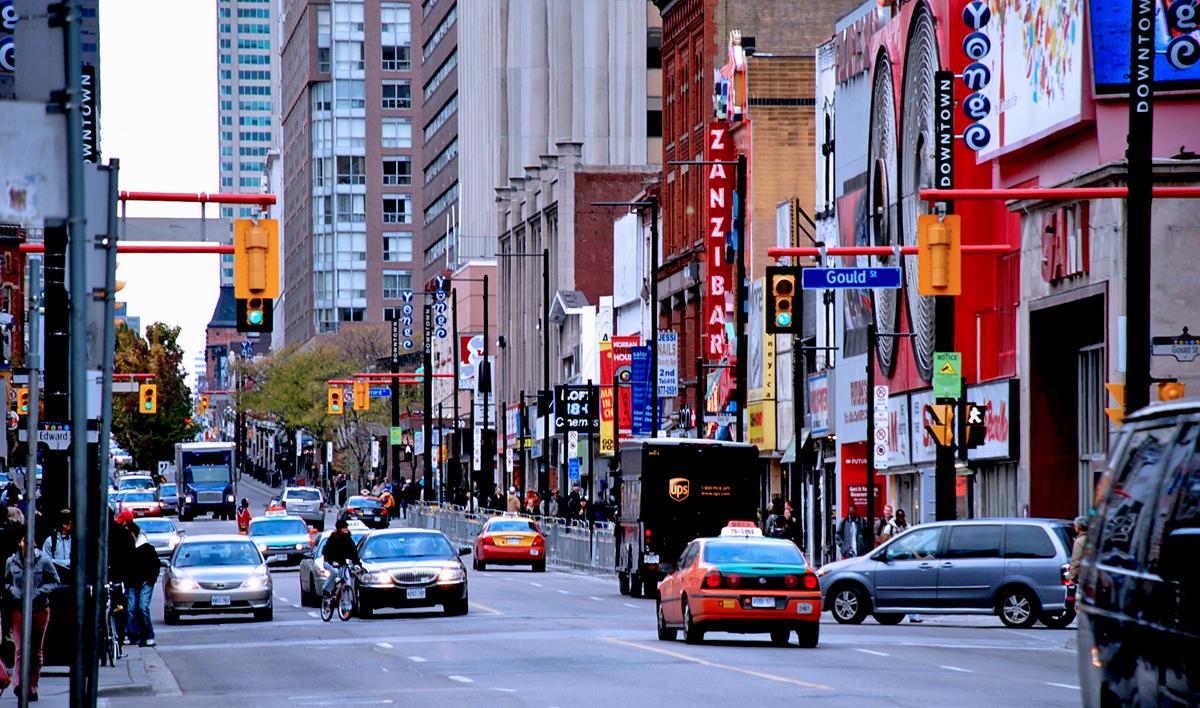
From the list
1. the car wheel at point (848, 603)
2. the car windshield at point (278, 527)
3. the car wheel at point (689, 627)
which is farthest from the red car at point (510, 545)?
the car wheel at point (689, 627)

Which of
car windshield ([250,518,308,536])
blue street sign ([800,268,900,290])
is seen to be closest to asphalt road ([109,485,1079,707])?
blue street sign ([800,268,900,290])

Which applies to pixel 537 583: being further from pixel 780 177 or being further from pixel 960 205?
pixel 780 177

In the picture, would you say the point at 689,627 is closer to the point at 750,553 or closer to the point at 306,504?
the point at 750,553

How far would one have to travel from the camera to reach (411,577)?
37.5m

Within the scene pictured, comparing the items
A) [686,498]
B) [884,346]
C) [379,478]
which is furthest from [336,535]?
[379,478]

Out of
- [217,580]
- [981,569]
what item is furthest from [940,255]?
[217,580]

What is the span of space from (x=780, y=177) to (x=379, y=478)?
7035cm

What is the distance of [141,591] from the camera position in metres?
31.8

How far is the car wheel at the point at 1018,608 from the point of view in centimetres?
3428

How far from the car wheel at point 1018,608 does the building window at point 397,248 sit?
160726mm

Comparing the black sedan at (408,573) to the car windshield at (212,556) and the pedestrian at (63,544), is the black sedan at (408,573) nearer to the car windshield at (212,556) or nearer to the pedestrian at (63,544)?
the car windshield at (212,556)

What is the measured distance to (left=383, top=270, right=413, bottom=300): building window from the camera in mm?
192500

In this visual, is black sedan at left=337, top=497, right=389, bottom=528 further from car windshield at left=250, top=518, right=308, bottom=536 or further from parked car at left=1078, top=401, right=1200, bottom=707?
parked car at left=1078, top=401, right=1200, bottom=707

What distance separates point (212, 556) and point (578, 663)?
1419 cm
